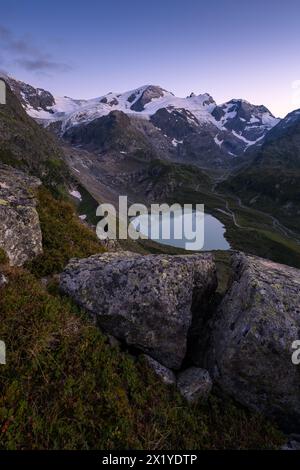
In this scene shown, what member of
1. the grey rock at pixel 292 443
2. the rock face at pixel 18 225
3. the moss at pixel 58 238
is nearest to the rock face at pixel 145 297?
the moss at pixel 58 238

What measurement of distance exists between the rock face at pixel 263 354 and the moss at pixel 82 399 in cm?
72

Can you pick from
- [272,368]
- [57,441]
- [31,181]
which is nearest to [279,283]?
[272,368]

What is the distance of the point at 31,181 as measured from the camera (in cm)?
1998

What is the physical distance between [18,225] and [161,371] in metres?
9.01

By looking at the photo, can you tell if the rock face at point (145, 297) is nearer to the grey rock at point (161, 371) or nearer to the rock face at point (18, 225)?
the grey rock at point (161, 371)

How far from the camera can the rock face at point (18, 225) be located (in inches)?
570

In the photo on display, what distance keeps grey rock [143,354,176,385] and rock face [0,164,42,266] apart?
7.02 meters

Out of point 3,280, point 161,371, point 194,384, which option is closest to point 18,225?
point 3,280

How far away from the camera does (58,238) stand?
17.3 m

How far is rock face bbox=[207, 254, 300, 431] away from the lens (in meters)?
10.8

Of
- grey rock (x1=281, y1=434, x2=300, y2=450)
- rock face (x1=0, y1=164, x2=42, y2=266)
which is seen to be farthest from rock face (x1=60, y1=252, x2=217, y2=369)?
grey rock (x1=281, y1=434, x2=300, y2=450)

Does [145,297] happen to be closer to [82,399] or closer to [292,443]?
[82,399]
